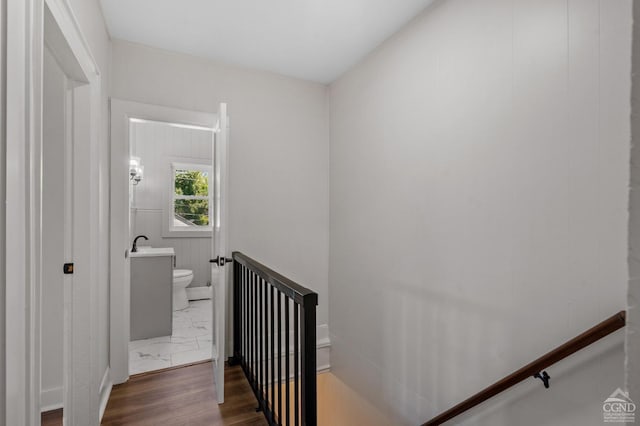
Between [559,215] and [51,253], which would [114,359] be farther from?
[559,215]

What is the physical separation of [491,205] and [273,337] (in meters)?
1.33

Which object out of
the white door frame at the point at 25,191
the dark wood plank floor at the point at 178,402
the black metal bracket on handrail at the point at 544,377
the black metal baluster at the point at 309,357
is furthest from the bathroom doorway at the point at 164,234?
the black metal bracket on handrail at the point at 544,377

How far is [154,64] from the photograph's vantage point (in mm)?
2521

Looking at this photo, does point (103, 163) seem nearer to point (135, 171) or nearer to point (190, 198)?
point (135, 171)

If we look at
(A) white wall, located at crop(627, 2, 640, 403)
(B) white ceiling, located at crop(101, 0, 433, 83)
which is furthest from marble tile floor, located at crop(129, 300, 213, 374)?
(A) white wall, located at crop(627, 2, 640, 403)

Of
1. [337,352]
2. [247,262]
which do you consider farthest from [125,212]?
[337,352]

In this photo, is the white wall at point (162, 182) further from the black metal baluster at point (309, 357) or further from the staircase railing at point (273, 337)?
the black metal baluster at point (309, 357)

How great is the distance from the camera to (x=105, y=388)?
216cm

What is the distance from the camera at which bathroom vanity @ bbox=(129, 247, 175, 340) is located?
124 inches

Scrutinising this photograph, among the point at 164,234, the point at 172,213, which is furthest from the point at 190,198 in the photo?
the point at 164,234

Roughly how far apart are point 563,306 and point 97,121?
257 centimetres

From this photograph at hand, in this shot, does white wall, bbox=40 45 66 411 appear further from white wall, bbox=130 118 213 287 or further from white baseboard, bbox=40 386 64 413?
white wall, bbox=130 118 213 287

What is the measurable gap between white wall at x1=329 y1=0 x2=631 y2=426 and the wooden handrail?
0.32ft

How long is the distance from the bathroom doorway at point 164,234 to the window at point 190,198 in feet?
0.05
